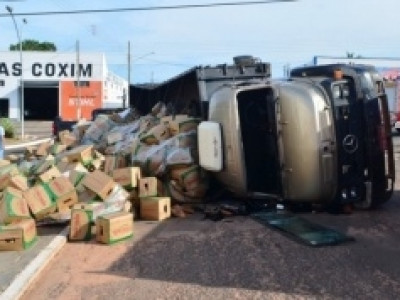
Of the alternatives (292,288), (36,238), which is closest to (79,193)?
(36,238)

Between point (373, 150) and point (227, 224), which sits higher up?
point (373, 150)

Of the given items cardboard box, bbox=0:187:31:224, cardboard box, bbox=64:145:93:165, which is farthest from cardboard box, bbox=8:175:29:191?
cardboard box, bbox=64:145:93:165

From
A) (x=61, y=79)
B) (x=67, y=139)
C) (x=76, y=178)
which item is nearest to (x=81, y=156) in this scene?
(x=76, y=178)

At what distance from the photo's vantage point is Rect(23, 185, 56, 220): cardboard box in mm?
8391

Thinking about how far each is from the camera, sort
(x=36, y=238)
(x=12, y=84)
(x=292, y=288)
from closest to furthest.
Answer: (x=292, y=288) < (x=36, y=238) < (x=12, y=84)

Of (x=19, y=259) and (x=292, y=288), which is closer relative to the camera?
(x=292, y=288)

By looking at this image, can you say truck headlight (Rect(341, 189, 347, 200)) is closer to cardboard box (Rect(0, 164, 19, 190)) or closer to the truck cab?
the truck cab

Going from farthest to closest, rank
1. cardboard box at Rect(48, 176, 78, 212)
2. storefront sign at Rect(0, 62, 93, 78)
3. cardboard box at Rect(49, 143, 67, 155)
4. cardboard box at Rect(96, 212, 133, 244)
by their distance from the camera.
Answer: storefront sign at Rect(0, 62, 93, 78)
cardboard box at Rect(49, 143, 67, 155)
cardboard box at Rect(48, 176, 78, 212)
cardboard box at Rect(96, 212, 133, 244)

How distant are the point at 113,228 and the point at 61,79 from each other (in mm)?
52402

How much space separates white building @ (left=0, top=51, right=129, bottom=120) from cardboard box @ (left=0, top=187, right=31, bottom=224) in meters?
49.1

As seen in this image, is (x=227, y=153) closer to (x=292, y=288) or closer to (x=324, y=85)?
(x=324, y=85)

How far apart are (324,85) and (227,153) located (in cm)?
160

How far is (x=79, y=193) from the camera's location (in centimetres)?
919

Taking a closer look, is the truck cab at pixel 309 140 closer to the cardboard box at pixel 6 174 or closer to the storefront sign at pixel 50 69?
the cardboard box at pixel 6 174
